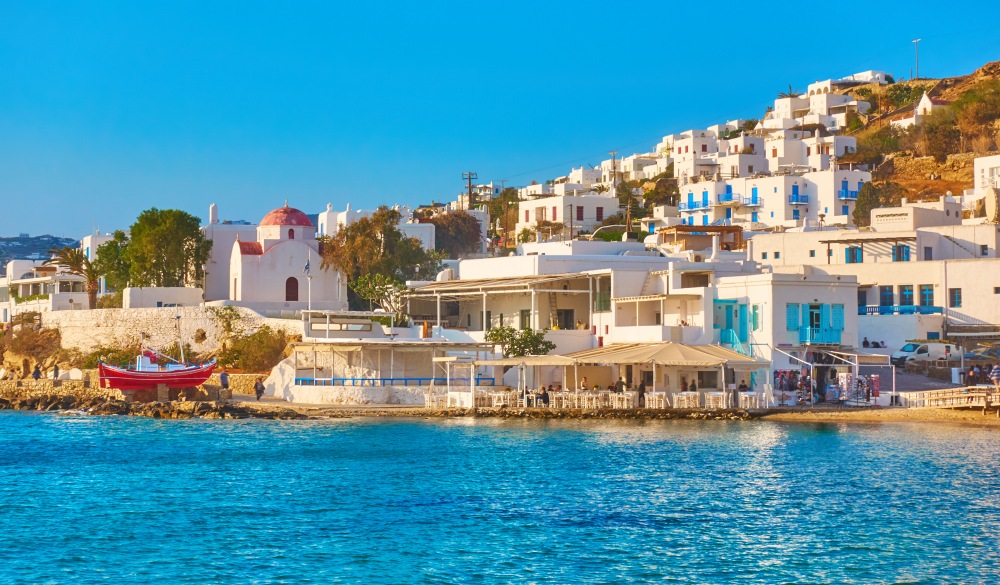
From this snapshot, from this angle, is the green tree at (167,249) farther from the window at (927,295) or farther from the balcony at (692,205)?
the balcony at (692,205)

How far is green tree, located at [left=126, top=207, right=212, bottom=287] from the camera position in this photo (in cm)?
6944

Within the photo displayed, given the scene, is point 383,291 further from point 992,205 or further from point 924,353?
point 992,205

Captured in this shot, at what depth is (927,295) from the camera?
2244 inches

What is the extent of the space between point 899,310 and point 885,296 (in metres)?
1.63

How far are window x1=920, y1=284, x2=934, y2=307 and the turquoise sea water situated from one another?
17.4 m

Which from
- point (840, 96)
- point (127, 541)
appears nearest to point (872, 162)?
point (840, 96)

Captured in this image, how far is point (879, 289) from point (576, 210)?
44091mm

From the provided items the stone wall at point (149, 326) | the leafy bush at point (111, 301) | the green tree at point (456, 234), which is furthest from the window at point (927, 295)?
the leafy bush at point (111, 301)

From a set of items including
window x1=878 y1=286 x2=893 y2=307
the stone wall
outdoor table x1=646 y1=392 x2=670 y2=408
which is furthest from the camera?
the stone wall

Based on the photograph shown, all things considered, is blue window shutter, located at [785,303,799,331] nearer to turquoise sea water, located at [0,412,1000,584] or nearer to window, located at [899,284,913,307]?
turquoise sea water, located at [0,412,1000,584]

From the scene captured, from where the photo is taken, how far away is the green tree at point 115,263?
74.1 meters

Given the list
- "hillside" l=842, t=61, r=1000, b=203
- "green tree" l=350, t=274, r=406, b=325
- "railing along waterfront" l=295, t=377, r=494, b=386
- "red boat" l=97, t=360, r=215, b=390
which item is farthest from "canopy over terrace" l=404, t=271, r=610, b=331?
"hillside" l=842, t=61, r=1000, b=203

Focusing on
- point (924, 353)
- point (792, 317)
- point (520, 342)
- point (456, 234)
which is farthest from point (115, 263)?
point (924, 353)

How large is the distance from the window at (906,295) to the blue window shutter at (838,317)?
10159 mm
